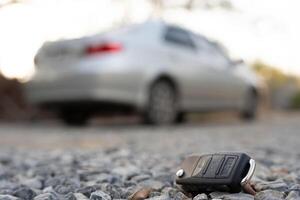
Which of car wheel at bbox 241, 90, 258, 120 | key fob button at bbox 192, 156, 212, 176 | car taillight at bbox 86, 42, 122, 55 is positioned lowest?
car wheel at bbox 241, 90, 258, 120

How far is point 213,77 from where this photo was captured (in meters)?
8.41

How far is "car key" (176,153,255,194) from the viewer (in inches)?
69.2

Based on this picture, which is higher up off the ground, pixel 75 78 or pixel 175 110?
pixel 75 78

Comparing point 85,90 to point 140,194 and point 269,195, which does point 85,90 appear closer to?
point 140,194

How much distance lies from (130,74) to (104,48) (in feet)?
1.50

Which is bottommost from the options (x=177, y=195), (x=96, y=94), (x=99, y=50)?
(x=177, y=195)

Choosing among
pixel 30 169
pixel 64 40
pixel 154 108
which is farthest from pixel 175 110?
pixel 30 169

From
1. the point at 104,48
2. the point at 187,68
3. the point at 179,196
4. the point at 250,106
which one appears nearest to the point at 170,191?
the point at 179,196

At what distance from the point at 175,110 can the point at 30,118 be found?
3813 mm

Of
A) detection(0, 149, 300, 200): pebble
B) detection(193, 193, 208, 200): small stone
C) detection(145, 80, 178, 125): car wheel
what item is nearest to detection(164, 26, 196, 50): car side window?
detection(145, 80, 178, 125): car wheel

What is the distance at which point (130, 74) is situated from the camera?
673 centimetres

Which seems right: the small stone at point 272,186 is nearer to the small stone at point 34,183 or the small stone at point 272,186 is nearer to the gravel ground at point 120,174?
the gravel ground at point 120,174

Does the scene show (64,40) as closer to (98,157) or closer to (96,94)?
(96,94)

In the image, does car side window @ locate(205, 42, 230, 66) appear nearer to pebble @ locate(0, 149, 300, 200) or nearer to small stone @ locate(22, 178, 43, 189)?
pebble @ locate(0, 149, 300, 200)
